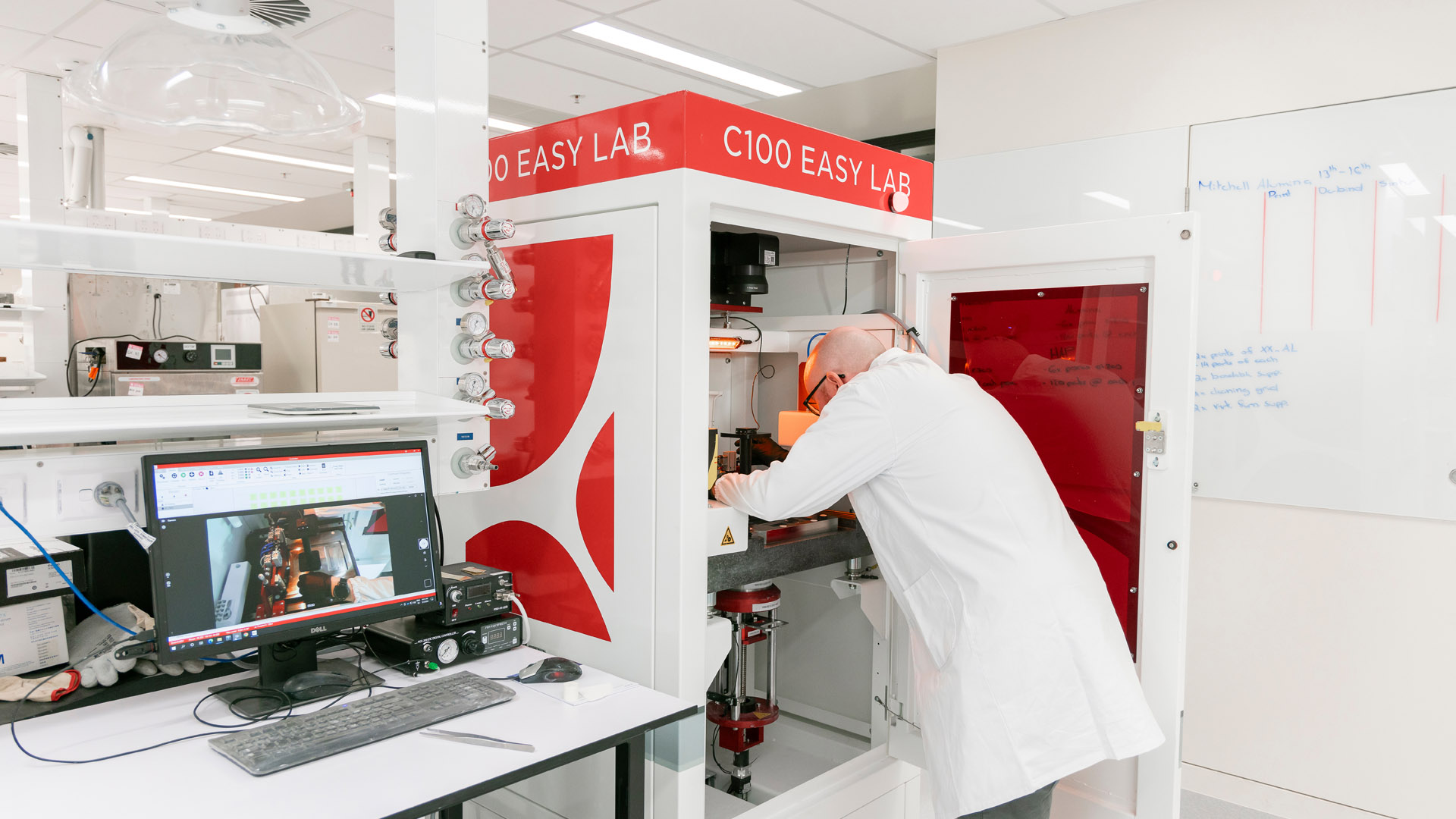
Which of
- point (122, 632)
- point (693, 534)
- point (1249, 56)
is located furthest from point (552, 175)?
point (1249, 56)

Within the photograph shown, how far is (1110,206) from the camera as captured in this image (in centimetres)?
347

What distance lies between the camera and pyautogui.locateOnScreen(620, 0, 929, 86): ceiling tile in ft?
11.7

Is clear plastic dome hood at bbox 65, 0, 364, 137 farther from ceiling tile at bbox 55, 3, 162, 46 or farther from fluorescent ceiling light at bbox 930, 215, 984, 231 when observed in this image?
fluorescent ceiling light at bbox 930, 215, 984, 231

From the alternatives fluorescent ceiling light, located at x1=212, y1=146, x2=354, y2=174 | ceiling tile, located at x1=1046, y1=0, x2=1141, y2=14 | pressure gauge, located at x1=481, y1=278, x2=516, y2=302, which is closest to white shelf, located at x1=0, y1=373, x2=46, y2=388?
pressure gauge, located at x1=481, y1=278, x2=516, y2=302

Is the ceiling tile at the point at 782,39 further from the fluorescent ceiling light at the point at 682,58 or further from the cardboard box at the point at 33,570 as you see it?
the cardboard box at the point at 33,570

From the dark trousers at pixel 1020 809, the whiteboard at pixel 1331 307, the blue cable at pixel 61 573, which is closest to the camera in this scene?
the blue cable at pixel 61 573

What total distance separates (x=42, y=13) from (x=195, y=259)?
3197 mm

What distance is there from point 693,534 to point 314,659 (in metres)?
0.75

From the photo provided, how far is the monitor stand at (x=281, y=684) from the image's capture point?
1.55m

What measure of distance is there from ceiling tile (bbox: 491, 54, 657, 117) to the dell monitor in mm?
2998

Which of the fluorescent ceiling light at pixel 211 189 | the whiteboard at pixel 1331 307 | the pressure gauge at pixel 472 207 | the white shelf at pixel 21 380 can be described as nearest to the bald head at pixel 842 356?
the pressure gauge at pixel 472 207

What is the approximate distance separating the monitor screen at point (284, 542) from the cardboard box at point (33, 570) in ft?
0.98

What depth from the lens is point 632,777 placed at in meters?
1.60

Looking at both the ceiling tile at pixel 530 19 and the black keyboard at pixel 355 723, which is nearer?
the black keyboard at pixel 355 723
